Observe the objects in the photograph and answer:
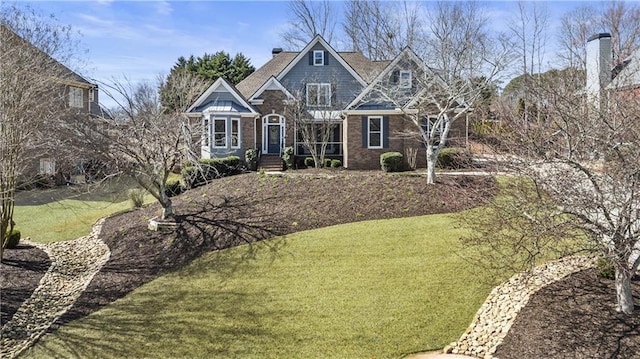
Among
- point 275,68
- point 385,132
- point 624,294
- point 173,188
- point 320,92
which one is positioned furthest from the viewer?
point 275,68

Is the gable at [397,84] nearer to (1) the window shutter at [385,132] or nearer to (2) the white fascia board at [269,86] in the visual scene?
(1) the window shutter at [385,132]

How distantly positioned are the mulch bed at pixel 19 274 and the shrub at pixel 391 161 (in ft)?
46.7

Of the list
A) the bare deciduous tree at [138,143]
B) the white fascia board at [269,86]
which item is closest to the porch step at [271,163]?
the white fascia board at [269,86]

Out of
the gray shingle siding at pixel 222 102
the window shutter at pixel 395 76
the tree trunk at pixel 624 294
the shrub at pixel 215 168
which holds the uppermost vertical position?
the window shutter at pixel 395 76

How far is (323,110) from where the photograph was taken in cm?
2506

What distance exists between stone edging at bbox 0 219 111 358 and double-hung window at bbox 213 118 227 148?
370 inches

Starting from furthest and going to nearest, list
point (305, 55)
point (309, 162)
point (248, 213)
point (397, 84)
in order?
point (305, 55)
point (309, 162)
point (397, 84)
point (248, 213)

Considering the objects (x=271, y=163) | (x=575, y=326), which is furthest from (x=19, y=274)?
(x=271, y=163)

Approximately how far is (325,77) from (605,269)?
21683mm

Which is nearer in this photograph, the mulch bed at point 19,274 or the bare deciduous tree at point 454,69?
the mulch bed at point 19,274

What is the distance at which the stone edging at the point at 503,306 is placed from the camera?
23.0 ft

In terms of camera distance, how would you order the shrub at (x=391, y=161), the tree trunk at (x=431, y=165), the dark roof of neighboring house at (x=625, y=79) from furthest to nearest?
the shrub at (x=391, y=161)
the tree trunk at (x=431, y=165)
the dark roof of neighboring house at (x=625, y=79)

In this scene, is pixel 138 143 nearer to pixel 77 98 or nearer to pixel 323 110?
pixel 323 110

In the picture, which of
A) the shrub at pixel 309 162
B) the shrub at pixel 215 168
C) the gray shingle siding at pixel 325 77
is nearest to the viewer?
the shrub at pixel 215 168
